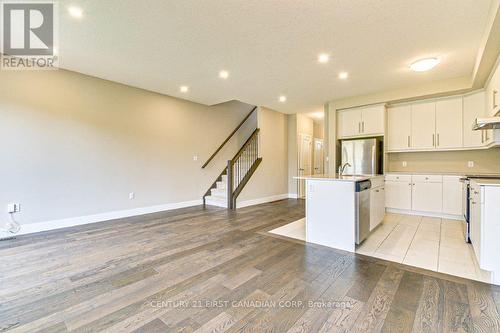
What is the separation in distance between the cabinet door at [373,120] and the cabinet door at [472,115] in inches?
54.6

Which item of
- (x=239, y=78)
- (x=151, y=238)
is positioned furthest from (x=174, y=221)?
(x=239, y=78)

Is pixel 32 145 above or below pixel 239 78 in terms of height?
below

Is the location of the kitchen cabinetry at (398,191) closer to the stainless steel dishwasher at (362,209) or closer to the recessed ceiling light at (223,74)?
the stainless steel dishwasher at (362,209)

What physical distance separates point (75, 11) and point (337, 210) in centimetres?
381

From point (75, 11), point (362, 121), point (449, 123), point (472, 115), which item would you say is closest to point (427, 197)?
point (449, 123)

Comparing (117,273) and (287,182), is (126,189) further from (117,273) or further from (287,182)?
(287,182)

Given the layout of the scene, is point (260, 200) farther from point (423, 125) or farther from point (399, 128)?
point (423, 125)

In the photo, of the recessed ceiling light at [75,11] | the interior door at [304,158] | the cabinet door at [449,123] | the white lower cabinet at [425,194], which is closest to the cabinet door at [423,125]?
the cabinet door at [449,123]

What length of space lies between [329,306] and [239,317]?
0.71m

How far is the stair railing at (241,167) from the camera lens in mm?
5602

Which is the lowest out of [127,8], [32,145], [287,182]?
[287,182]

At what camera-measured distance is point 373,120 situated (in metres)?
5.18

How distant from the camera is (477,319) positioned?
1634 mm

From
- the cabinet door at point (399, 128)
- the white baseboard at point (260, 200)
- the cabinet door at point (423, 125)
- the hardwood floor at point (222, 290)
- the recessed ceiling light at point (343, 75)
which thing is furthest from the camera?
the white baseboard at point (260, 200)
